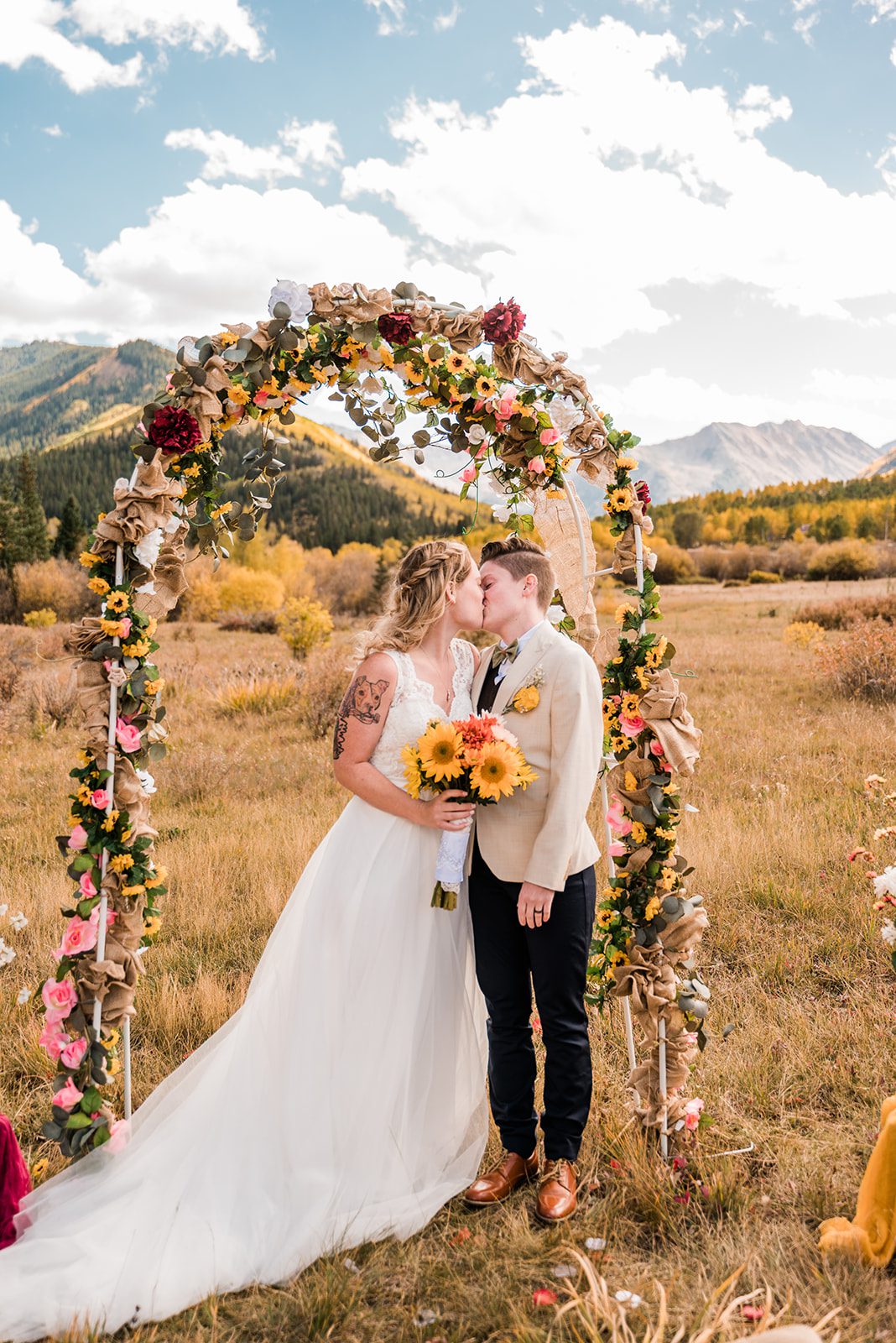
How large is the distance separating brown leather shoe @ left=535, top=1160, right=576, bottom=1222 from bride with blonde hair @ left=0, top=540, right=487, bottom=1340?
36cm

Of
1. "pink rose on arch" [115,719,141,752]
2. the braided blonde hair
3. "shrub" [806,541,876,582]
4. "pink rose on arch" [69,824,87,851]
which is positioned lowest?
"pink rose on arch" [69,824,87,851]

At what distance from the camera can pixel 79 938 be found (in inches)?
134

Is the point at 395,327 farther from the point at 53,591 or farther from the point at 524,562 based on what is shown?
the point at 53,591

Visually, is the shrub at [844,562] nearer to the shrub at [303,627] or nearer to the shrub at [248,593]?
the shrub at [248,593]

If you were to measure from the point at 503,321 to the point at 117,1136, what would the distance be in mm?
3769

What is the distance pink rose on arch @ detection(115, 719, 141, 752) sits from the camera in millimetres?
3426

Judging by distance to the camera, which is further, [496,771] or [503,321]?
[503,321]

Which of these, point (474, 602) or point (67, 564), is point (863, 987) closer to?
point (474, 602)

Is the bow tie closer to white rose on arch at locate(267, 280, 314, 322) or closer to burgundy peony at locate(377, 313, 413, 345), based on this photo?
burgundy peony at locate(377, 313, 413, 345)

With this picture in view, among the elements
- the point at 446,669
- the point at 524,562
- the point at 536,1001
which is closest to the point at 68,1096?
the point at 536,1001

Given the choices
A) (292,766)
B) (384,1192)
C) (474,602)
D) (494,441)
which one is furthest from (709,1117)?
(292,766)

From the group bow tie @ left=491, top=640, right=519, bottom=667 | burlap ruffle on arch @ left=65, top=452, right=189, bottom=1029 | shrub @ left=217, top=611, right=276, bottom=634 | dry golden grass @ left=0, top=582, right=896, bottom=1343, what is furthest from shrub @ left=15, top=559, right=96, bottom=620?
bow tie @ left=491, top=640, right=519, bottom=667

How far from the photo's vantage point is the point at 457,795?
126 inches

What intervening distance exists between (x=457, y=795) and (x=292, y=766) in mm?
7398
